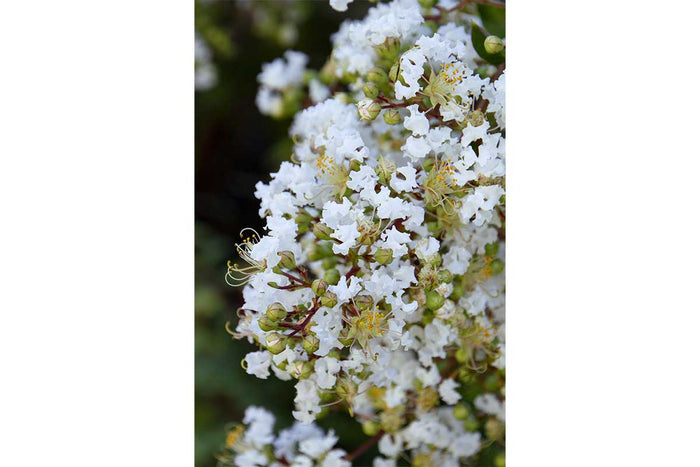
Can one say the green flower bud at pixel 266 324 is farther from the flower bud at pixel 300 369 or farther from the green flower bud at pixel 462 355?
the green flower bud at pixel 462 355

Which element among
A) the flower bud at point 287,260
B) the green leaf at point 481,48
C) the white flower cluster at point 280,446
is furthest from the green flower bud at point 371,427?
the green leaf at point 481,48

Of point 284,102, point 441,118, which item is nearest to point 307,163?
point 441,118

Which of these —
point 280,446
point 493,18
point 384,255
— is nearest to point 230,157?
point 280,446

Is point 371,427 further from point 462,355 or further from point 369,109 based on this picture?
point 369,109

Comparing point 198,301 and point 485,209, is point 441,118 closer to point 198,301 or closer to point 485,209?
point 485,209

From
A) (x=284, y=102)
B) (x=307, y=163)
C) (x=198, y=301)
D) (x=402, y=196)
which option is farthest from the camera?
(x=198, y=301)

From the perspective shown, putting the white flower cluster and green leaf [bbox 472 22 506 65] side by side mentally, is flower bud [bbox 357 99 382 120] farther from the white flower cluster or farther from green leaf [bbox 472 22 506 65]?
the white flower cluster

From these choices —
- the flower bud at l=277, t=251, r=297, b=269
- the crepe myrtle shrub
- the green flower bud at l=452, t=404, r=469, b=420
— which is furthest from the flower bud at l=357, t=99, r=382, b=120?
the green flower bud at l=452, t=404, r=469, b=420
